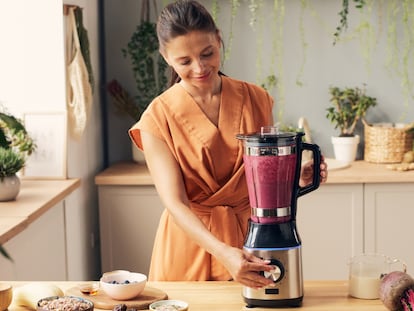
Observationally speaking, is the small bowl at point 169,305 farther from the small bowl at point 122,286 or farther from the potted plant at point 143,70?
the potted plant at point 143,70

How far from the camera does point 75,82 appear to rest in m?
3.31

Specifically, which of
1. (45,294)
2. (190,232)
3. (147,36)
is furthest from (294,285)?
(147,36)

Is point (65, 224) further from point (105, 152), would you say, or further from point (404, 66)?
point (404, 66)

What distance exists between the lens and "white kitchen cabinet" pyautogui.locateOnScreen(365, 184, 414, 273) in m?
3.55

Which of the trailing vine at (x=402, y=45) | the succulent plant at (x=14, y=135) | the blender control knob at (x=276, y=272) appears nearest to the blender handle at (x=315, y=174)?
the blender control knob at (x=276, y=272)

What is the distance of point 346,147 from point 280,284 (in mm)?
2199

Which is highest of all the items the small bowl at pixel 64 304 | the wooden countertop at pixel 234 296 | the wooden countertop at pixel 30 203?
the wooden countertop at pixel 30 203

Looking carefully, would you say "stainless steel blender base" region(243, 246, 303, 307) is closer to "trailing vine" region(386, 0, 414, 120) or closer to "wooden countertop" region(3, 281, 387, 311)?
"wooden countertop" region(3, 281, 387, 311)

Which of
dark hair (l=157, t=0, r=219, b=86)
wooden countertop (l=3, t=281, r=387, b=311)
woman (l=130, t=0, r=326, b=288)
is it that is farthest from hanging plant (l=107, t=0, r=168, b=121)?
wooden countertop (l=3, t=281, r=387, b=311)

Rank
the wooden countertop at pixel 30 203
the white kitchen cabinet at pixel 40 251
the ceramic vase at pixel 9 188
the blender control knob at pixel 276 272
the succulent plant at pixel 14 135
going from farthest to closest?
the succulent plant at pixel 14 135 < the ceramic vase at pixel 9 188 < the white kitchen cabinet at pixel 40 251 < the wooden countertop at pixel 30 203 < the blender control knob at pixel 276 272

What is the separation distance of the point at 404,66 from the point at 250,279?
98.5 inches

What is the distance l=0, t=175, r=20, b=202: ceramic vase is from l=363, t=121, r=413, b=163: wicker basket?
179 centimetres

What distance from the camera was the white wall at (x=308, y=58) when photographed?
13.0 ft

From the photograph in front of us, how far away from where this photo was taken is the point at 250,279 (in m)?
1.73
